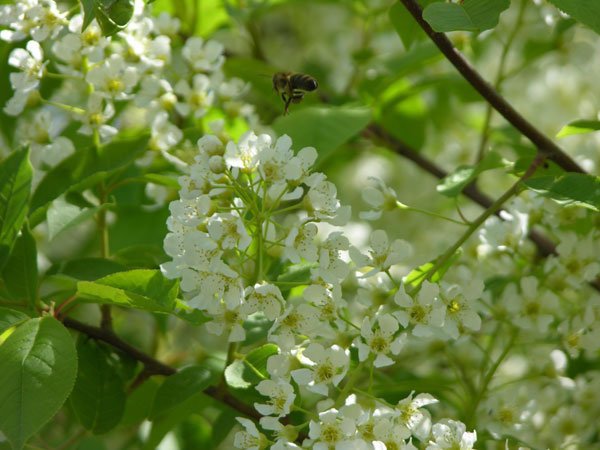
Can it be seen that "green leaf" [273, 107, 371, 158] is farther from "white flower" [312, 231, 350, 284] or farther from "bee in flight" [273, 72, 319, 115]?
"white flower" [312, 231, 350, 284]

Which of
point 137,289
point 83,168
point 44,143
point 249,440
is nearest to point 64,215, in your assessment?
point 83,168

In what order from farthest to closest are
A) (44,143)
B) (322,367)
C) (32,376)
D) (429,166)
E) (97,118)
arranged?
(429,166)
(44,143)
(97,118)
(322,367)
(32,376)

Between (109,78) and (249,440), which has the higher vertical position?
(109,78)

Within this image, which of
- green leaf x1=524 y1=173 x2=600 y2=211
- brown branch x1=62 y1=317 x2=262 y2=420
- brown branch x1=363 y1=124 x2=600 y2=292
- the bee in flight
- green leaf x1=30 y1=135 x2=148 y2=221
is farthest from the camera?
brown branch x1=363 y1=124 x2=600 y2=292

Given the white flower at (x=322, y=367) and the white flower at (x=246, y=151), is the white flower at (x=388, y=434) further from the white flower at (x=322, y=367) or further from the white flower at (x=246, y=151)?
the white flower at (x=246, y=151)

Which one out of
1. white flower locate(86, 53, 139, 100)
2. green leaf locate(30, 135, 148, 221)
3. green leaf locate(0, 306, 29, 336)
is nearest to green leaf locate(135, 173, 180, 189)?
green leaf locate(30, 135, 148, 221)

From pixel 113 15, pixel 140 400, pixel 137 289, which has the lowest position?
pixel 140 400

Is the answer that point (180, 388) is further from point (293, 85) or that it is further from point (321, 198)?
point (293, 85)
